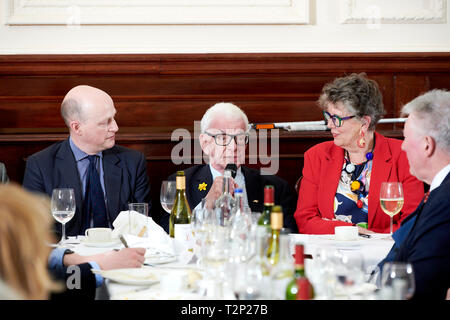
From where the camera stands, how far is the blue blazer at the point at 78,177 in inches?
129

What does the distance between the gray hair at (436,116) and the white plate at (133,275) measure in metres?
1.01

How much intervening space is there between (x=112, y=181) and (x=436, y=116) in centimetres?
190

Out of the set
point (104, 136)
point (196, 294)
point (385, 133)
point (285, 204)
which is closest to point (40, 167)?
point (104, 136)

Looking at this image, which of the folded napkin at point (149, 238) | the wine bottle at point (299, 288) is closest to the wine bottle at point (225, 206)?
the folded napkin at point (149, 238)

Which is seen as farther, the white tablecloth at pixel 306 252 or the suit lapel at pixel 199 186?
the suit lapel at pixel 199 186

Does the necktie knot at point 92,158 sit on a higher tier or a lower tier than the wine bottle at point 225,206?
higher

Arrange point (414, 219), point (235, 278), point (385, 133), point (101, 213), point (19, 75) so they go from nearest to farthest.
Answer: point (235, 278) < point (414, 219) < point (101, 213) < point (385, 133) < point (19, 75)

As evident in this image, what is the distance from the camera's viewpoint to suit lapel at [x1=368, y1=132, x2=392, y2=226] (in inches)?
124

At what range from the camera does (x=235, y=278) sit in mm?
1553

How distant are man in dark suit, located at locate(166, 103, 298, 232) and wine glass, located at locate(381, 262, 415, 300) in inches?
69.6

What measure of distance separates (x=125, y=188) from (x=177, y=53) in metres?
1.50

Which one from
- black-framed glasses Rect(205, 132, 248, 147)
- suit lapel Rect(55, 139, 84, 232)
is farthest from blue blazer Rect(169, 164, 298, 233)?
suit lapel Rect(55, 139, 84, 232)

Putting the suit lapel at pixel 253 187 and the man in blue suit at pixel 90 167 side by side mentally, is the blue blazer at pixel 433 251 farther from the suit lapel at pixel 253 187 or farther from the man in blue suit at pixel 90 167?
the man in blue suit at pixel 90 167
